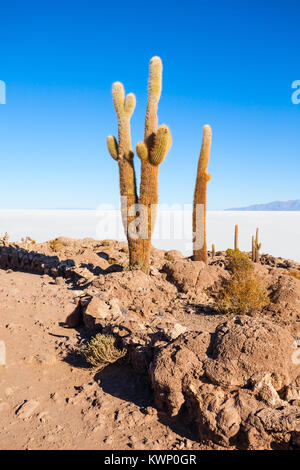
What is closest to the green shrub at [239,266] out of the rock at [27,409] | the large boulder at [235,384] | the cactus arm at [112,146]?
the cactus arm at [112,146]

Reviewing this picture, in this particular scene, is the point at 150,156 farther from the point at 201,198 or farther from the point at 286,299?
the point at 286,299

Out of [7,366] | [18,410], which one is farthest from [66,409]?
[7,366]

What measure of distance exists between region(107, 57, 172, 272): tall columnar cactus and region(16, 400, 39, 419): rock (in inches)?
268

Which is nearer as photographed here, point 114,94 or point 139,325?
point 139,325

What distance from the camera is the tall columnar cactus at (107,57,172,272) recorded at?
37.1ft

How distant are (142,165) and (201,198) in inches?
163

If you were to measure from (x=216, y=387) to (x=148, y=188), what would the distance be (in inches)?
314

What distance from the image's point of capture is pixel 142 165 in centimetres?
1143

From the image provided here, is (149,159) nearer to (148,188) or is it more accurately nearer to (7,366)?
(148,188)

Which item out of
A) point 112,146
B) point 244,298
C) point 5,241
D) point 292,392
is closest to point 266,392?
point 292,392

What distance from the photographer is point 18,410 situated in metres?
4.70

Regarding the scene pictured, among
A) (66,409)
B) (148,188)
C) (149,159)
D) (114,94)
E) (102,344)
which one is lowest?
(66,409)

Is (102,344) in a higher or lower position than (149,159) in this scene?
lower

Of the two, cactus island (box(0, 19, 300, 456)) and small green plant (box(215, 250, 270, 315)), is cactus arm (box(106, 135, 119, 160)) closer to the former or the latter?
cactus island (box(0, 19, 300, 456))
